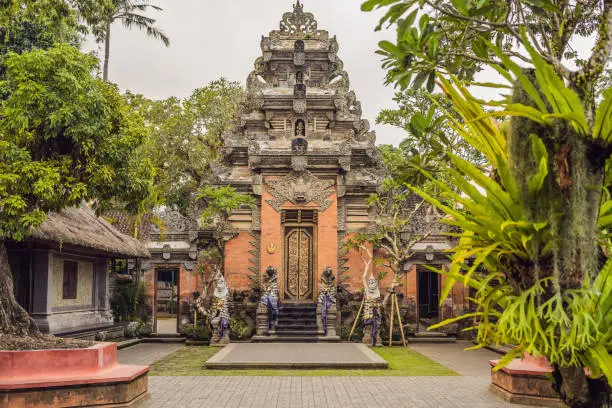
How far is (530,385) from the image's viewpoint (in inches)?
356

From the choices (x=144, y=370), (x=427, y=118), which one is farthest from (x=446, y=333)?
(x=427, y=118)

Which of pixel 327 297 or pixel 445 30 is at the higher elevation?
pixel 445 30

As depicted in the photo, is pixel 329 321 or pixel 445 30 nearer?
pixel 445 30

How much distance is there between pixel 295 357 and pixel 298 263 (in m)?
5.59

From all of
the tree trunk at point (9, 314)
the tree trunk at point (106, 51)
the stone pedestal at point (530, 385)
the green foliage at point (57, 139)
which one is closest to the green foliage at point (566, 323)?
the stone pedestal at point (530, 385)

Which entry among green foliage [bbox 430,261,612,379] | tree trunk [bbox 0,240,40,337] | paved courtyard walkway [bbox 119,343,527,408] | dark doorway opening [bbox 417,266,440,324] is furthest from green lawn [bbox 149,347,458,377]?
dark doorway opening [bbox 417,266,440,324]

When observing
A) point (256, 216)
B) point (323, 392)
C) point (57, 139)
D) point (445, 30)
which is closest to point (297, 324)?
point (256, 216)

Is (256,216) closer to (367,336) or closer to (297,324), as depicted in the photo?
(297,324)

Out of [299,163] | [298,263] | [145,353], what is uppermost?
[299,163]

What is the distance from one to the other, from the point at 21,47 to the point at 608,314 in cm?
1684

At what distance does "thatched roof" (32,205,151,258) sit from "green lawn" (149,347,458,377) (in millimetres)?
3330

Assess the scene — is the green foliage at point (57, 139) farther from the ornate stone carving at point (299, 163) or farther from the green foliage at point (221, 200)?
the ornate stone carving at point (299, 163)

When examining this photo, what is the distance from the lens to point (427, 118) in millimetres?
4125

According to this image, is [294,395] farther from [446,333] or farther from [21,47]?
[21,47]
